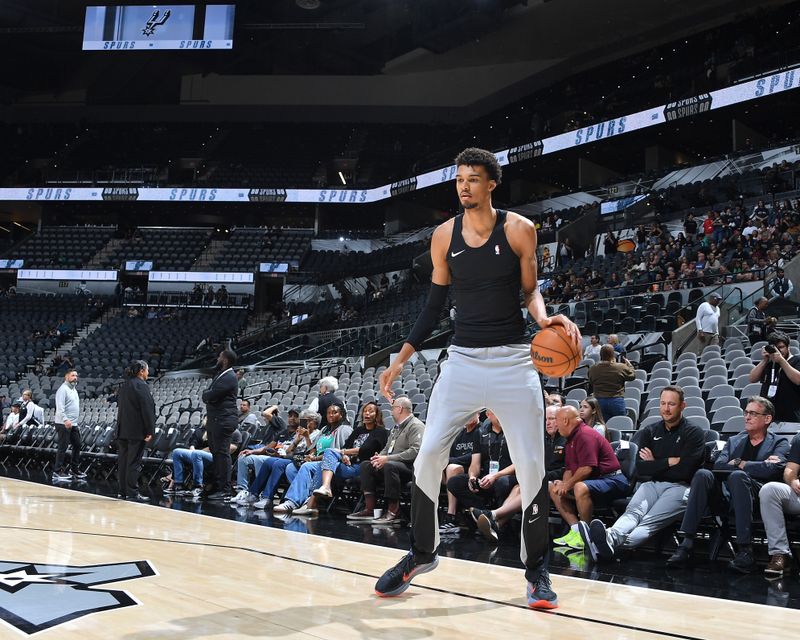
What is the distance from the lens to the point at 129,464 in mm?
8055

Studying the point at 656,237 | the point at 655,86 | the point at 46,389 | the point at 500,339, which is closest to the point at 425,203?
the point at 655,86

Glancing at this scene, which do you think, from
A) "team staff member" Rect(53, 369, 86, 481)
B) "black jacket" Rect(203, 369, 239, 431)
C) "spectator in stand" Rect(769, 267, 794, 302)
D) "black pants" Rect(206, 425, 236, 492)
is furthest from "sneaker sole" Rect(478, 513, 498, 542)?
"spectator in stand" Rect(769, 267, 794, 302)

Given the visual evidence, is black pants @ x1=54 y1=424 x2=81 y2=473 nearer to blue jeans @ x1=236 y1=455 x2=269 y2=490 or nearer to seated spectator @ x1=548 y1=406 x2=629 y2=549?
blue jeans @ x1=236 y1=455 x2=269 y2=490

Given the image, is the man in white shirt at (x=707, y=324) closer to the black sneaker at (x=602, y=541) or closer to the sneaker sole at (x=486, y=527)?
the sneaker sole at (x=486, y=527)

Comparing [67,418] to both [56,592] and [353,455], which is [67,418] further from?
[56,592]

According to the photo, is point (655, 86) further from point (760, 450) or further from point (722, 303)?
point (760, 450)

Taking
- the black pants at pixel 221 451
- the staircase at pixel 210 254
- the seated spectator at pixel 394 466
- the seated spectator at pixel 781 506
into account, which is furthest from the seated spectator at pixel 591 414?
the staircase at pixel 210 254

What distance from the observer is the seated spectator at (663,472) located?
15.6ft

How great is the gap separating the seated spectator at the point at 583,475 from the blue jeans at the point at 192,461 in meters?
4.39

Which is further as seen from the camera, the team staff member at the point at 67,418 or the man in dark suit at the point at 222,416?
the team staff member at the point at 67,418

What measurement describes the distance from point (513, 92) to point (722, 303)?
2130cm

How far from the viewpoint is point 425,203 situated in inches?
1297

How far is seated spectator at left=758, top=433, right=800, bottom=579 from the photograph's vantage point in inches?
169

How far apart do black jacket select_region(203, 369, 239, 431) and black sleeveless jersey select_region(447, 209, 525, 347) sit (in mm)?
4993
